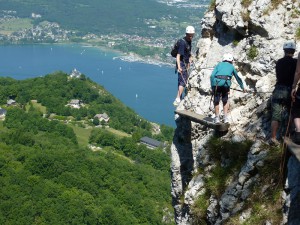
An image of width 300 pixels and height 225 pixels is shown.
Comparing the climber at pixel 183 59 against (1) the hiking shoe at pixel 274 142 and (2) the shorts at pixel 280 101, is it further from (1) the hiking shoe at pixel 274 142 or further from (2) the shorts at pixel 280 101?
(1) the hiking shoe at pixel 274 142

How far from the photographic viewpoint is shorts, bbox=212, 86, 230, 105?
7.71m

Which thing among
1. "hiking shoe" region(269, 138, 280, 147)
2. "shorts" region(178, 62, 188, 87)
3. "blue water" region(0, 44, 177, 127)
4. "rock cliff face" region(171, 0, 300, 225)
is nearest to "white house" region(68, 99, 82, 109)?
"blue water" region(0, 44, 177, 127)

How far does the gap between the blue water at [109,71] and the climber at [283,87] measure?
290ft

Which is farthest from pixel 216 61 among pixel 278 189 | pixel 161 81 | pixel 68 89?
pixel 161 81

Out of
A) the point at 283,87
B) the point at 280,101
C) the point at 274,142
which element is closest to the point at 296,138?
the point at 274,142

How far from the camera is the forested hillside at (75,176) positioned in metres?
41.4

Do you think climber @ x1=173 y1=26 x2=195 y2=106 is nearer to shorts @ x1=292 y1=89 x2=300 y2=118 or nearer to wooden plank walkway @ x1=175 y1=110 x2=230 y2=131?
wooden plank walkway @ x1=175 y1=110 x2=230 y2=131

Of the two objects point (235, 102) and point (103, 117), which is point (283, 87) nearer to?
point (235, 102)

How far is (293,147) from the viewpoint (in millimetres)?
5910

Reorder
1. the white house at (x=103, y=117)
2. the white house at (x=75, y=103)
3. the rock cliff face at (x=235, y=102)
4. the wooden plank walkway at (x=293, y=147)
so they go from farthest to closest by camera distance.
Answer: the white house at (x=75, y=103) → the white house at (x=103, y=117) → the rock cliff face at (x=235, y=102) → the wooden plank walkway at (x=293, y=147)

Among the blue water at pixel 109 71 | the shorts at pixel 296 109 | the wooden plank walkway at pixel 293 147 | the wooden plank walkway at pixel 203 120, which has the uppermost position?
the shorts at pixel 296 109

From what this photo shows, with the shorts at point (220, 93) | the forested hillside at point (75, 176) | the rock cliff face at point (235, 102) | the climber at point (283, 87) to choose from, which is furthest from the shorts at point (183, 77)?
the forested hillside at point (75, 176)

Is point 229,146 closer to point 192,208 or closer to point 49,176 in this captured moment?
point 192,208

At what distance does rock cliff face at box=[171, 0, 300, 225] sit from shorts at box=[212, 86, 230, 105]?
44 cm
